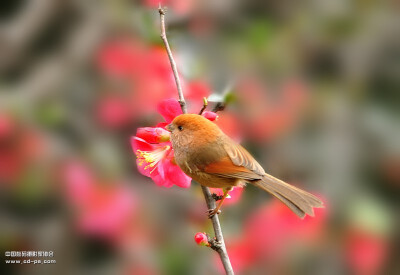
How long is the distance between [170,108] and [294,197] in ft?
0.50

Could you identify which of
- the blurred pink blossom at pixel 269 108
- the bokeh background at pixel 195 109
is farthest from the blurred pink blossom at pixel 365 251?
the blurred pink blossom at pixel 269 108

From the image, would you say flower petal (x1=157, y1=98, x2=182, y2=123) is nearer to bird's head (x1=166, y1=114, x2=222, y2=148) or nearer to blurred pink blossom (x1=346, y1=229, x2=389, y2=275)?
bird's head (x1=166, y1=114, x2=222, y2=148)

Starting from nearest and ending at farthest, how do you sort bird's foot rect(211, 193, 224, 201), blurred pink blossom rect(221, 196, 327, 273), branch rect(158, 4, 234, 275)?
branch rect(158, 4, 234, 275) < bird's foot rect(211, 193, 224, 201) < blurred pink blossom rect(221, 196, 327, 273)

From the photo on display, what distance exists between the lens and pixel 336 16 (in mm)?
1128

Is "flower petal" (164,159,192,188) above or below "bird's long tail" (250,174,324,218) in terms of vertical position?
above

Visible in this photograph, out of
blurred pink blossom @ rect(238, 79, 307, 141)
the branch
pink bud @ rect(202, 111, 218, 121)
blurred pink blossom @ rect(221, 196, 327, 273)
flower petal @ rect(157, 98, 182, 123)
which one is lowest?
the branch

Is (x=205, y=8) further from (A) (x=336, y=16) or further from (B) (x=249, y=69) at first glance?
(A) (x=336, y=16)

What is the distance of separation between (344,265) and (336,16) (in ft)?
1.78

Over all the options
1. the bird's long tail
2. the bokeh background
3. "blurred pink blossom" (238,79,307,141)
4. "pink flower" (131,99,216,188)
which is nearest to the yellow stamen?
"pink flower" (131,99,216,188)

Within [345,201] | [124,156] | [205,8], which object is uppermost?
[205,8]

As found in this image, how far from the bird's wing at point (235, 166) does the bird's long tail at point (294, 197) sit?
13mm

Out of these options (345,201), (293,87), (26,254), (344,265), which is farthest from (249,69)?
(26,254)

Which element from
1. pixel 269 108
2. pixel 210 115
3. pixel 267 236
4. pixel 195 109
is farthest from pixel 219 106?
pixel 269 108

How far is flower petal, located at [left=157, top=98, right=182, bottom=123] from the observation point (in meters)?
0.48
